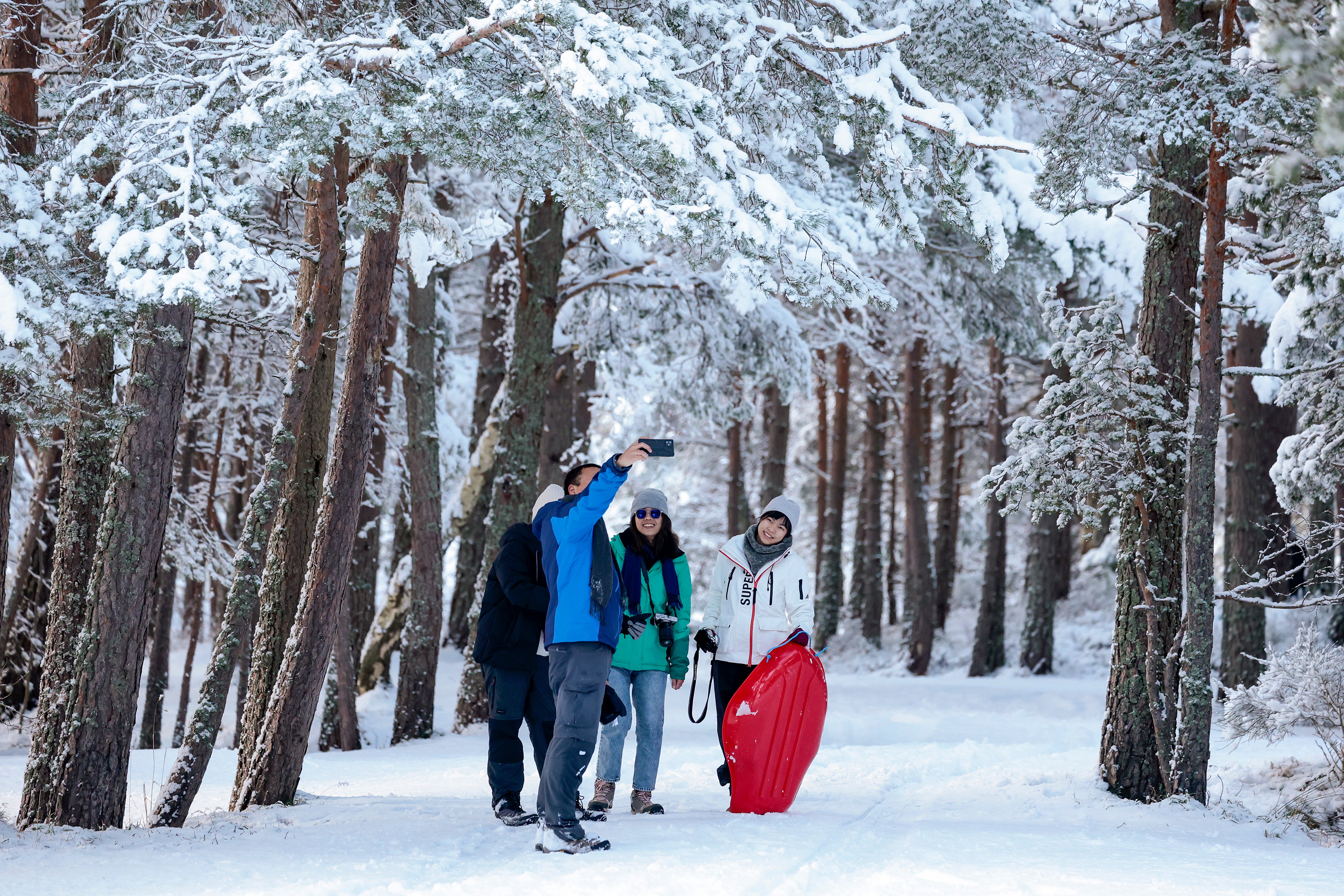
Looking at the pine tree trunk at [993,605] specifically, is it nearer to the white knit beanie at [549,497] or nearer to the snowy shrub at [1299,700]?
the snowy shrub at [1299,700]

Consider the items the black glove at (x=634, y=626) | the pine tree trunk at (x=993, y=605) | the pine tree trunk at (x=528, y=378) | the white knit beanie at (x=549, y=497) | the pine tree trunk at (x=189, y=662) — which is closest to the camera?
the white knit beanie at (x=549, y=497)

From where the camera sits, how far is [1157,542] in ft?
23.7

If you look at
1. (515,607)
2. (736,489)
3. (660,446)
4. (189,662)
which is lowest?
(189,662)

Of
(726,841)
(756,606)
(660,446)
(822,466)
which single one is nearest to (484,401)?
(822,466)

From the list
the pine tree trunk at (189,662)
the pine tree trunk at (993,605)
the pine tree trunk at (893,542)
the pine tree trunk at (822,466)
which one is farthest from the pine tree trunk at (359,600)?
the pine tree trunk at (893,542)

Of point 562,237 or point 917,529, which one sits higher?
point 562,237

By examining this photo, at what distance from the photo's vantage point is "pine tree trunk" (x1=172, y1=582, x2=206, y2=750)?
14.3 metres

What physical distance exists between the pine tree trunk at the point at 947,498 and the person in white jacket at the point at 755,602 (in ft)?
51.8

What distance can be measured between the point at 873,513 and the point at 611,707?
18563mm

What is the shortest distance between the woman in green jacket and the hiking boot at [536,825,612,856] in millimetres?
1137

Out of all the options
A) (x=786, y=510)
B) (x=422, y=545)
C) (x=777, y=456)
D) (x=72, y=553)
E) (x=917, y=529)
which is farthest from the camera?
(x=777, y=456)

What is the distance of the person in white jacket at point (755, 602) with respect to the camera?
22.1 feet

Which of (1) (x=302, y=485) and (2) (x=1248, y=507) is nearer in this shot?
(1) (x=302, y=485)

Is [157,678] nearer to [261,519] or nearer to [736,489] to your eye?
[261,519]
